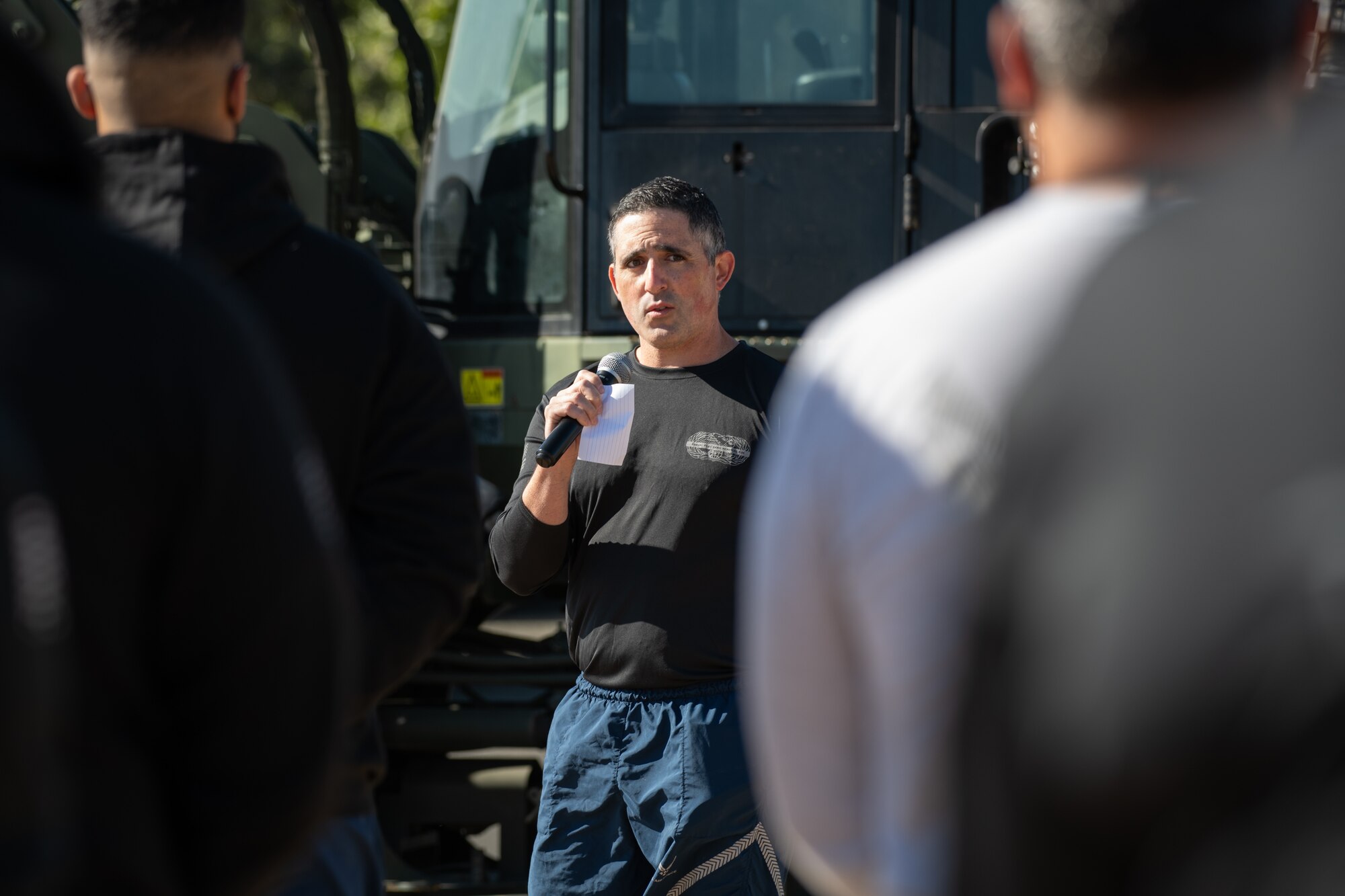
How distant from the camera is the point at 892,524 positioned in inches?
47.6

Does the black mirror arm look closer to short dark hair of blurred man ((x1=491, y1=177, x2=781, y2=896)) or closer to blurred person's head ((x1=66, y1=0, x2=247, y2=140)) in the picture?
short dark hair of blurred man ((x1=491, y1=177, x2=781, y2=896))

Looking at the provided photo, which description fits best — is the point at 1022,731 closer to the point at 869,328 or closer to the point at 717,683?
the point at 869,328

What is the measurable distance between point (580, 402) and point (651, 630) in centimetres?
52

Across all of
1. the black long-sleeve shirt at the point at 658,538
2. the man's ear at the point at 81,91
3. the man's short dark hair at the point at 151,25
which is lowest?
the black long-sleeve shirt at the point at 658,538

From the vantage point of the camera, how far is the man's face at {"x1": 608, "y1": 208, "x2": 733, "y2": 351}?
3.42 metres

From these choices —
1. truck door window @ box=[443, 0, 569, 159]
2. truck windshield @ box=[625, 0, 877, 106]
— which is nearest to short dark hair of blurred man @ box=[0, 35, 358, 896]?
truck windshield @ box=[625, 0, 877, 106]

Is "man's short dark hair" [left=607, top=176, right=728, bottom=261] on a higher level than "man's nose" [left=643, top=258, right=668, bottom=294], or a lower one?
higher

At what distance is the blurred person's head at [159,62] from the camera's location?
1799mm

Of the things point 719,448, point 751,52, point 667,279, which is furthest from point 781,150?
point 719,448

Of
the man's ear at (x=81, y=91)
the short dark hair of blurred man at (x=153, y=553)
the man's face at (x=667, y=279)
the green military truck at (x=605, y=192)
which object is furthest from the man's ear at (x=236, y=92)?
the green military truck at (x=605, y=192)

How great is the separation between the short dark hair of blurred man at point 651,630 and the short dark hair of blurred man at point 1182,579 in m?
2.06

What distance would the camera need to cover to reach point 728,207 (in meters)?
4.92

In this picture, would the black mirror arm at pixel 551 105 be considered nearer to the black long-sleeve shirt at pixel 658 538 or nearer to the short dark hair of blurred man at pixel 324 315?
the black long-sleeve shirt at pixel 658 538

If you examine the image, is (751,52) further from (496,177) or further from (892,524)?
(892,524)
